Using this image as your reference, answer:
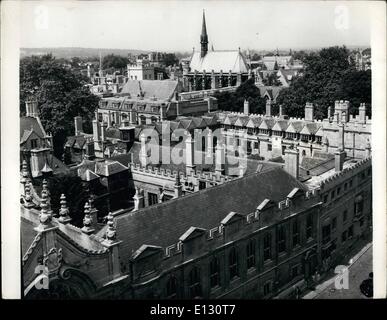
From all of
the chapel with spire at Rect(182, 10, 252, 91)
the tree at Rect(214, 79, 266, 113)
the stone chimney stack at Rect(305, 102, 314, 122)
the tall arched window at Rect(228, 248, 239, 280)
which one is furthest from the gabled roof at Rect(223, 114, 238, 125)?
the tall arched window at Rect(228, 248, 239, 280)

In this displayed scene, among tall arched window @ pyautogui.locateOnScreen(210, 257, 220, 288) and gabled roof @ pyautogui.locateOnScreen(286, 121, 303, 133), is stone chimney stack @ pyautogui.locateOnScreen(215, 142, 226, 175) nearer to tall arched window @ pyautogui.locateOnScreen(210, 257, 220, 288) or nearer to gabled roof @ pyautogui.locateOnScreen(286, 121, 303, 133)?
tall arched window @ pyautogui.locateOnScreen(210, 257, 220, 288)

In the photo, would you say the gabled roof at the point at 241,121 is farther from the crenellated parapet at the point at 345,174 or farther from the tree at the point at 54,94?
the crenellated parapet at the point at 345,174

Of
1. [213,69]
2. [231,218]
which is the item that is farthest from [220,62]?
[231,218]

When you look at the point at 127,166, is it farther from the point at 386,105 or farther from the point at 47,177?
the point at 386,105

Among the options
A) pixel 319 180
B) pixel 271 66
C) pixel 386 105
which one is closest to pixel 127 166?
pixel 319 180

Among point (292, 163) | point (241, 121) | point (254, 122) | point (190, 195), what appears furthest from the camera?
point (241, 121)

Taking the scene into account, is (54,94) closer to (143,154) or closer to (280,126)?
(143,154)
